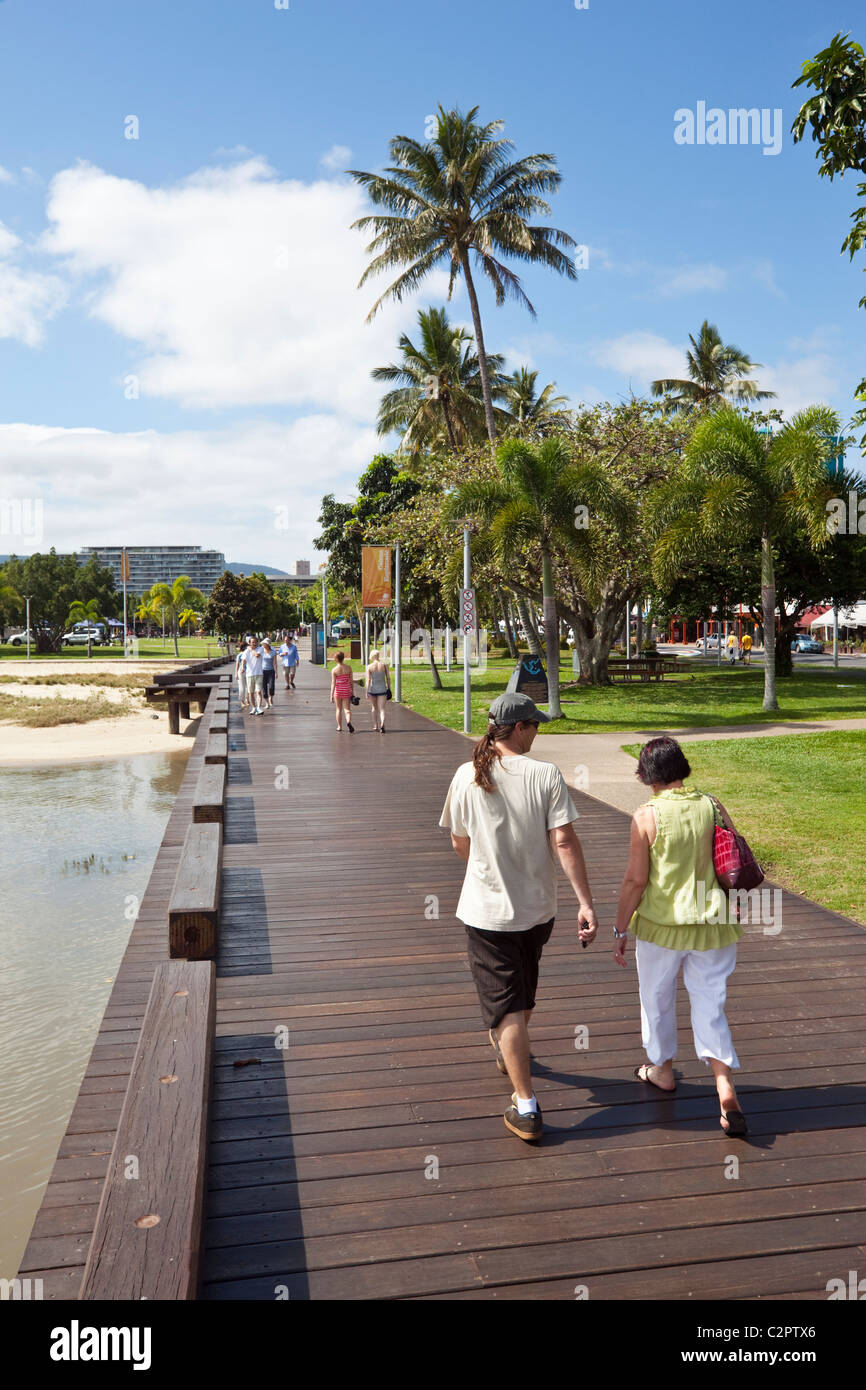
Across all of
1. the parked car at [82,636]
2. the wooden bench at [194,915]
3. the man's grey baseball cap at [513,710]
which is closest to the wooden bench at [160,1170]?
the wooden bench at [194,915]

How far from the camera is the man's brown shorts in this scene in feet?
13.0

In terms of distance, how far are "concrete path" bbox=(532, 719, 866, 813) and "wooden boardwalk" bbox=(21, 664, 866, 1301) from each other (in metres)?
5.76

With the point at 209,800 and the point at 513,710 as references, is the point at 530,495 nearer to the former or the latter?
the point at 209,800

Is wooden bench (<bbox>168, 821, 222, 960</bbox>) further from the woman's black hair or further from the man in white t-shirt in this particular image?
the woman's black hair

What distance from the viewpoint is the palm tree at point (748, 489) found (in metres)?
22.2

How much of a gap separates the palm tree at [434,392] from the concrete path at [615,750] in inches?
801

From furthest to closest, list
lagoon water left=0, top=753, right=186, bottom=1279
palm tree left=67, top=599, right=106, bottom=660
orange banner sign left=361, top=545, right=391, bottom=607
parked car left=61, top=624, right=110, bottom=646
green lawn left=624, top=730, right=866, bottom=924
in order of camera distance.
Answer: parked car left=61, top=624, right=110, bottom=646 → palm tree left=67, top=599, right=106, bottom=660 → orange banner sign left=361, top=545, right=391, bottom=607 → green lawn left=624, top=730, right=866, bottom=924 → lagoon water left=0, top=753, right=186, bottom=1279

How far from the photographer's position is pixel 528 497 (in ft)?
66.6

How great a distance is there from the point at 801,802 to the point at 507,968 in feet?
29.9

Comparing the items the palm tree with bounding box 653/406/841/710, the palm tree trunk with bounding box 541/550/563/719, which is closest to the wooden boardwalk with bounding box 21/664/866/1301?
the palm tree trunk with bounding box 541/550/563/719

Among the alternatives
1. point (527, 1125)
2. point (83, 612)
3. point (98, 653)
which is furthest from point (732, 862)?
point (83, 612)
